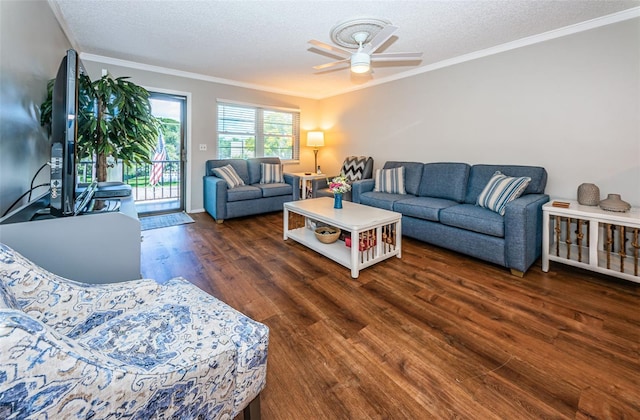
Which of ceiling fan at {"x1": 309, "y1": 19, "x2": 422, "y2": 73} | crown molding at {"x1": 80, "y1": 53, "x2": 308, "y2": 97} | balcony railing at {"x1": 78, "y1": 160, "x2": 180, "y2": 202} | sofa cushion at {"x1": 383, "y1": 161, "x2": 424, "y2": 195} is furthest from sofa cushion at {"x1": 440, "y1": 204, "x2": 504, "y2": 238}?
balcony railing at {"x1": 78, "y1": 160, "x2": 180, "y2": 202}

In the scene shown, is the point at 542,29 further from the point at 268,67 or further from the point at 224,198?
the point at 224,198

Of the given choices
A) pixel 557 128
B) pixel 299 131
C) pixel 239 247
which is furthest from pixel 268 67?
pixel 557 128

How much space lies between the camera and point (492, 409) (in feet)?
3.98

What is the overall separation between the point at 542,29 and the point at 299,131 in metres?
4.12

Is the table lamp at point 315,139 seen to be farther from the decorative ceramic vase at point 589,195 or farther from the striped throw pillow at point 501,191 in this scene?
the decorative ceramic vase at point 589,195

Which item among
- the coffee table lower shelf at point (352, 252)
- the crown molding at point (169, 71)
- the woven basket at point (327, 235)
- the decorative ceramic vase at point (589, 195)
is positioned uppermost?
the crown molding at point (169, 71)

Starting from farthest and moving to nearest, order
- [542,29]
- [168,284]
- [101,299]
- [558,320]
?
[542,29], [558,320], [168,284], [101,299]

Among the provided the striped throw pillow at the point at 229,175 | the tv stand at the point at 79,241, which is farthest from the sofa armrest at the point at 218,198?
the tv stand at the point at 79,241

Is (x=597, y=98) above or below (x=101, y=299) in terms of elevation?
above

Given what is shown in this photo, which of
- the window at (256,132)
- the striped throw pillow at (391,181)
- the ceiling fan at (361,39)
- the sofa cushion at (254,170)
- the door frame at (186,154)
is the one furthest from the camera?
the window at (256,132)

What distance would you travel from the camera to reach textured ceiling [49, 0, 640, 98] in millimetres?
2438

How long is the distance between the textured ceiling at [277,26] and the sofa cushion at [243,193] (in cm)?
179

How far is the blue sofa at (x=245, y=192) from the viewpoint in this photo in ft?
13.6

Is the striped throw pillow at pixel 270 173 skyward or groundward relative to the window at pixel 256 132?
groundward
